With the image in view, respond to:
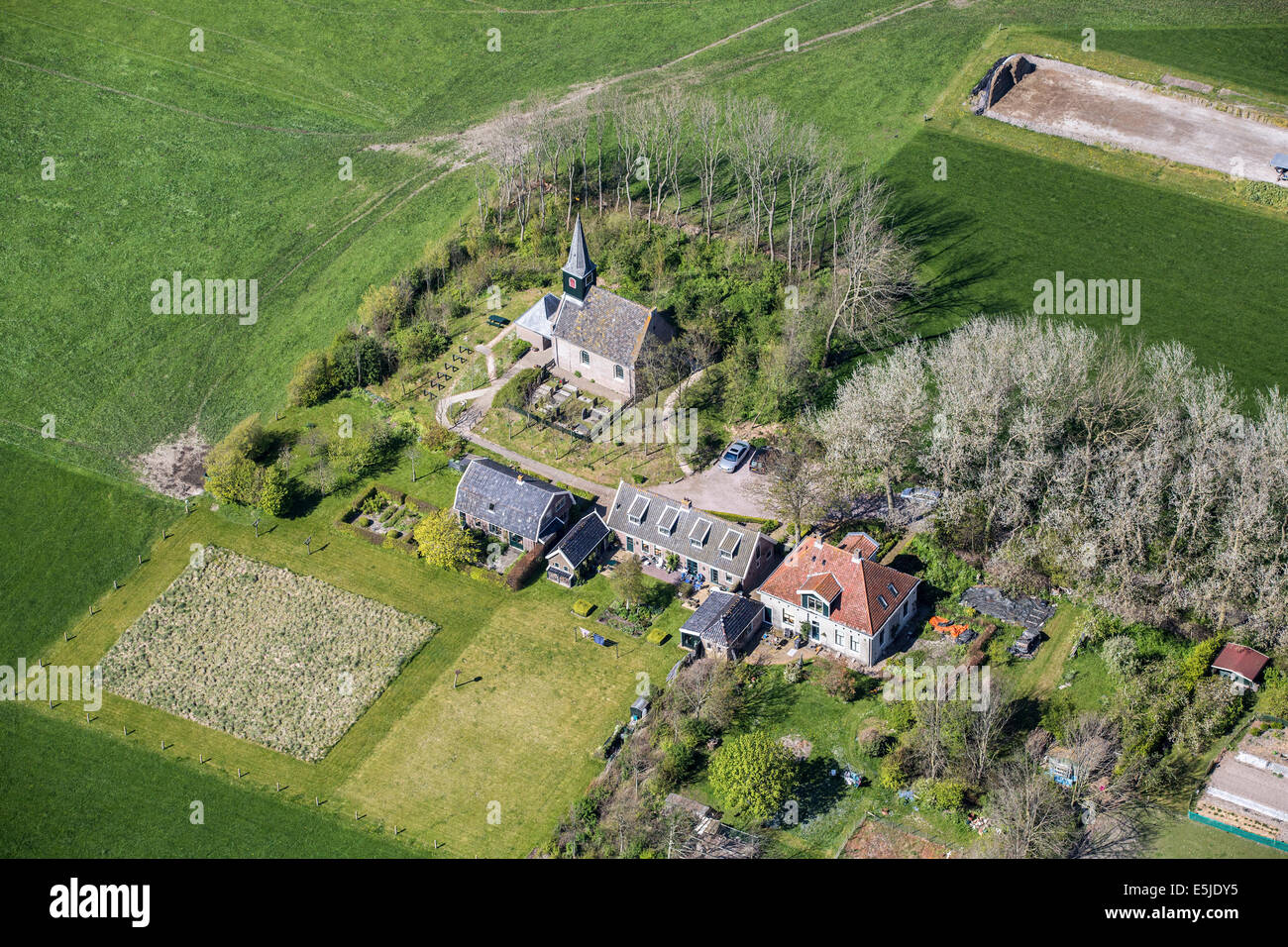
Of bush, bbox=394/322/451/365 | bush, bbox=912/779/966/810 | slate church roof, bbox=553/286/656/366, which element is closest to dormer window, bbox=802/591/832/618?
bush, bbox=912/779/966/810

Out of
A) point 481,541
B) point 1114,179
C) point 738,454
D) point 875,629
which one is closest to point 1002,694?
point 875,629

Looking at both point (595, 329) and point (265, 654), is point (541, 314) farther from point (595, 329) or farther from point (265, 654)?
point (265, 654)

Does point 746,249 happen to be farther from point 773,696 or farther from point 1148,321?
point 773,696

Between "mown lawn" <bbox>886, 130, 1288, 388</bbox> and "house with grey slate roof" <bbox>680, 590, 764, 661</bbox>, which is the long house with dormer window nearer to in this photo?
"house with grey slate roof" <bbox>680, 590, 764, 661</bbox>

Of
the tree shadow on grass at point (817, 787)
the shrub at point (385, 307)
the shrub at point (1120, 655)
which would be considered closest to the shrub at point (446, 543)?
the shrub at point (385, 307)

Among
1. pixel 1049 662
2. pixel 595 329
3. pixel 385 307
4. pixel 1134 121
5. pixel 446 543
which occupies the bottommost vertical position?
pixel 1049 662

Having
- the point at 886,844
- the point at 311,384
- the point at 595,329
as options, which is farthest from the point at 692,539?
the point at 311,384

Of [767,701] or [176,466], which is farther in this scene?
[176,466]
